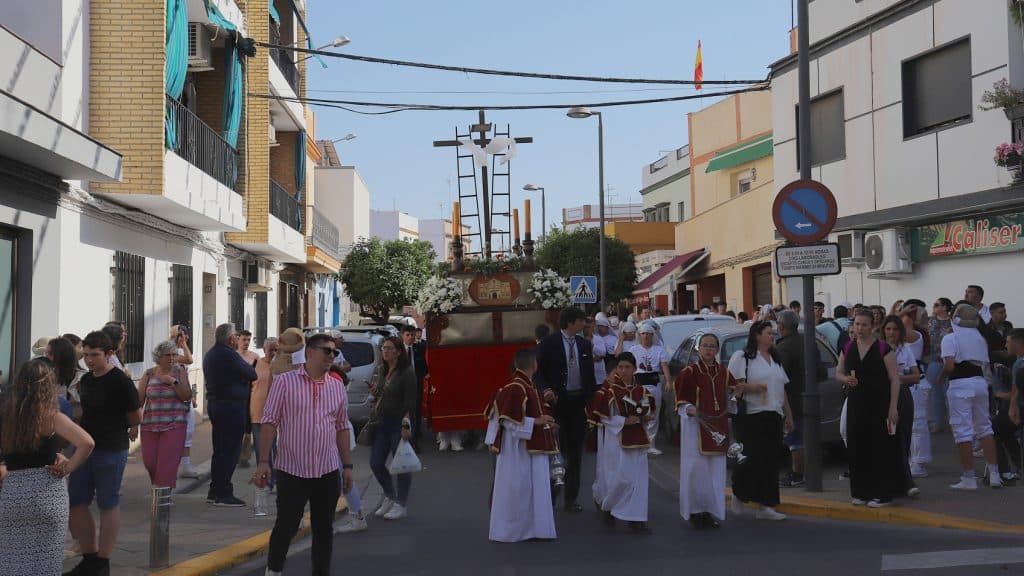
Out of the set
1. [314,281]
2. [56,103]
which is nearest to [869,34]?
[56,103]

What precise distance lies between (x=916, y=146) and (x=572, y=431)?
10819 millimetres

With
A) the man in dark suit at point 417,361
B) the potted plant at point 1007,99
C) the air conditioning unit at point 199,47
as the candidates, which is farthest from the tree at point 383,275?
the potted plant at point 1007,99

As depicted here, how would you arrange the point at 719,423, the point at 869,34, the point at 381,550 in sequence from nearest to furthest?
the point at 381,550, the point at 719,423, the point at 869,34

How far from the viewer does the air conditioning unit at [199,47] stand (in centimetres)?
1947

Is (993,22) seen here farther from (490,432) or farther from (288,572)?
(288,572)

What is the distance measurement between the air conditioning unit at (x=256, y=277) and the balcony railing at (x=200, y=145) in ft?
12.1

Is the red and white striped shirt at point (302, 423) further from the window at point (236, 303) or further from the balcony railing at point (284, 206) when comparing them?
the balcony railing at point (284, 206)

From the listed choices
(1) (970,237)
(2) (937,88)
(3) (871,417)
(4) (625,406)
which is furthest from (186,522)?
(2) (937,88)

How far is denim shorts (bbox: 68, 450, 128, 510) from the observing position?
7652 millimetres

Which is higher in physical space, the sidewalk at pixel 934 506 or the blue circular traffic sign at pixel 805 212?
the blue circular traffic sign at pixel 805 212

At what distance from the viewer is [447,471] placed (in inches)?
553

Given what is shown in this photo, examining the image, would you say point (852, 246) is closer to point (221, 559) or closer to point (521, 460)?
point (521, 460)

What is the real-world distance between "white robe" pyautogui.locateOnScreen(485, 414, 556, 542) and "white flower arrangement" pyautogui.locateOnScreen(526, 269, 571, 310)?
6.62 m

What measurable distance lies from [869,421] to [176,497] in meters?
7.16
